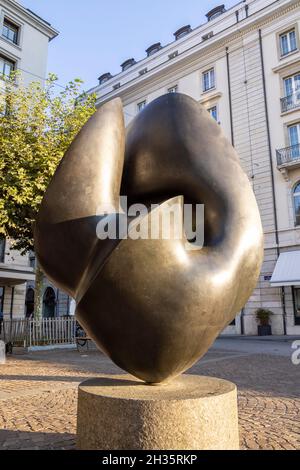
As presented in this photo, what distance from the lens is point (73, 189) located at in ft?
11.7

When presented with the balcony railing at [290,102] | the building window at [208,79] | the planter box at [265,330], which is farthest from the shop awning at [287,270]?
the building window at [208,79]

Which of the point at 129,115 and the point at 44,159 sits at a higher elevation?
the point at 129,115

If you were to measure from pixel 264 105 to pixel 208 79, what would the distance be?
5.75 metres

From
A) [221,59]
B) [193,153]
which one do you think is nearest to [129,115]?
[221,59]

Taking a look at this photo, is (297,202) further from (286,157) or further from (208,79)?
(208,79)

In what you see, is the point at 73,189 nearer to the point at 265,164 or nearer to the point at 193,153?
the point at 193,153

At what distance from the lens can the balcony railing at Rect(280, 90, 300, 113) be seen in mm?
23406

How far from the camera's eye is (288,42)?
2445 centimetres

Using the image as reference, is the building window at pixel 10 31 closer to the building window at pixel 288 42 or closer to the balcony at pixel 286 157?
the building window at pixel 288 42

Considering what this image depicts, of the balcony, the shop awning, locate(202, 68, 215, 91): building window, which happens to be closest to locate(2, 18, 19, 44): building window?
locate(202, 68, 215, 91): building window

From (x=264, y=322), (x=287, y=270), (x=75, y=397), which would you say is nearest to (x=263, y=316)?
(x=264, y=322)

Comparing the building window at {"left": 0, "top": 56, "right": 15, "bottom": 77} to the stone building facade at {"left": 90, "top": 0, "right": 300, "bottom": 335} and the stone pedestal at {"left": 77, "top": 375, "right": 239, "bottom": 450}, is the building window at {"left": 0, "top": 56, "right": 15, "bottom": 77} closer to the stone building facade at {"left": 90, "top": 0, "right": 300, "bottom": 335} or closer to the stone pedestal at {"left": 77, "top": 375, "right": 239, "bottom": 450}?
the stone building facade at {"left": 90, "top": 0, "right": 300, "bottom": 335}

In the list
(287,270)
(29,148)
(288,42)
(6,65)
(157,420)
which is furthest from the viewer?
(6,65)
